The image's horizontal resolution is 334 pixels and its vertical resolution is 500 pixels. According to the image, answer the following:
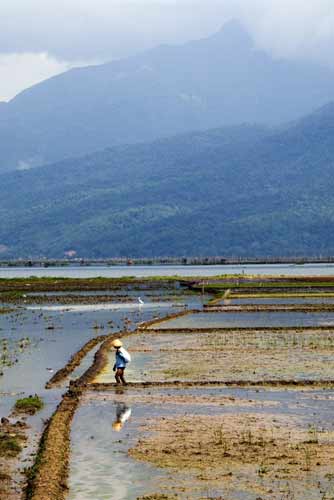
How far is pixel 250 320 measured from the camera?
48344 millimetres

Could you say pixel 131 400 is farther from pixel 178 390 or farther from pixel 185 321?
pixel 185 321

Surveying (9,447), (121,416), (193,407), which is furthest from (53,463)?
(193,407)

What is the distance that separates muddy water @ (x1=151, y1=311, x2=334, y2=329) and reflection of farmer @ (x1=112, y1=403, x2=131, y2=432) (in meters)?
22.8

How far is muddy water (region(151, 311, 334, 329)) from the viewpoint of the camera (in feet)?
148

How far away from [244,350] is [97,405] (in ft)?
39.9

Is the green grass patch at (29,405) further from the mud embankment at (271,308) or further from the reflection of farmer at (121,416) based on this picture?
the mud embankment at (271,308)

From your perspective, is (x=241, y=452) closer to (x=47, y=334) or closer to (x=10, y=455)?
(x=10, y=455)

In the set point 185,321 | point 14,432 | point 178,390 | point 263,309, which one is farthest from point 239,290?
point 14,432

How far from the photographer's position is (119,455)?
1678 centimetres

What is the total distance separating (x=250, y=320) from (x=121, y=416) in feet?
92.3

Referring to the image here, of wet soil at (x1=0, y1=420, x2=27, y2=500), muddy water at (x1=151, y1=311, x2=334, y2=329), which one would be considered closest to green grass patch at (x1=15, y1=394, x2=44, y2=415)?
wet soil at (x1=0, y1=420, x2=27, y2=500)

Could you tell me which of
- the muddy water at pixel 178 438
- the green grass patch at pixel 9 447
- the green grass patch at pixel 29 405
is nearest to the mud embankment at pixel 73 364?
the green grass patch at pixel 29 405

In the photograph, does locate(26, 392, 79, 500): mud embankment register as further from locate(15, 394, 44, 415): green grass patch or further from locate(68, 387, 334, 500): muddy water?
locate(15, 394, 44, 415): green grass patch

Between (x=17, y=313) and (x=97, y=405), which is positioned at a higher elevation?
(x=17, y=313)
